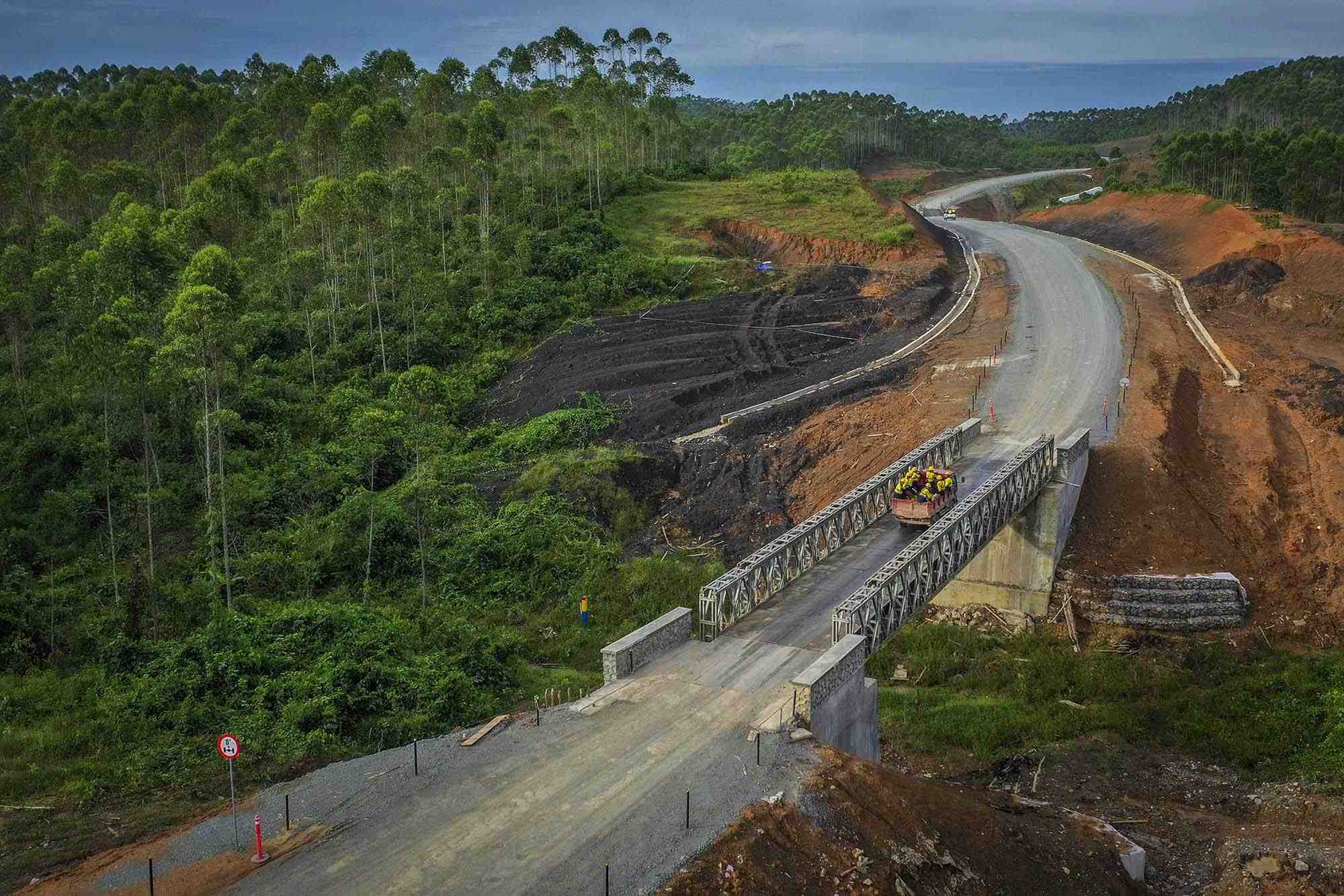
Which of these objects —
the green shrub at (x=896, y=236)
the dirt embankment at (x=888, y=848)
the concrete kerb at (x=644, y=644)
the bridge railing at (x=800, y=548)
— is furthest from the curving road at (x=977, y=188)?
the dirt embankment at (x=888, y=848)

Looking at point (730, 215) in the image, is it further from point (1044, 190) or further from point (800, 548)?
point (1044, 190)

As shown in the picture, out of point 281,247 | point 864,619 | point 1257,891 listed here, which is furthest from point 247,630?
point 281,247

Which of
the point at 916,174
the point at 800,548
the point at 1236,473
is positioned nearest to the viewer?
the point at 800,548

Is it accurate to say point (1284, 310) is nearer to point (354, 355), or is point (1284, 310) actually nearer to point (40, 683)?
point (354, 355)

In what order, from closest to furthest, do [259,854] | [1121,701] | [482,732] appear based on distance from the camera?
[259,854] < [482,732] < [1121,701]

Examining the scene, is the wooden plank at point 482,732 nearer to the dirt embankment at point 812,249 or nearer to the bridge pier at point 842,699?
the bridge pier at point 842,699

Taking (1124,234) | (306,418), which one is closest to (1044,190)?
(1124,234)
